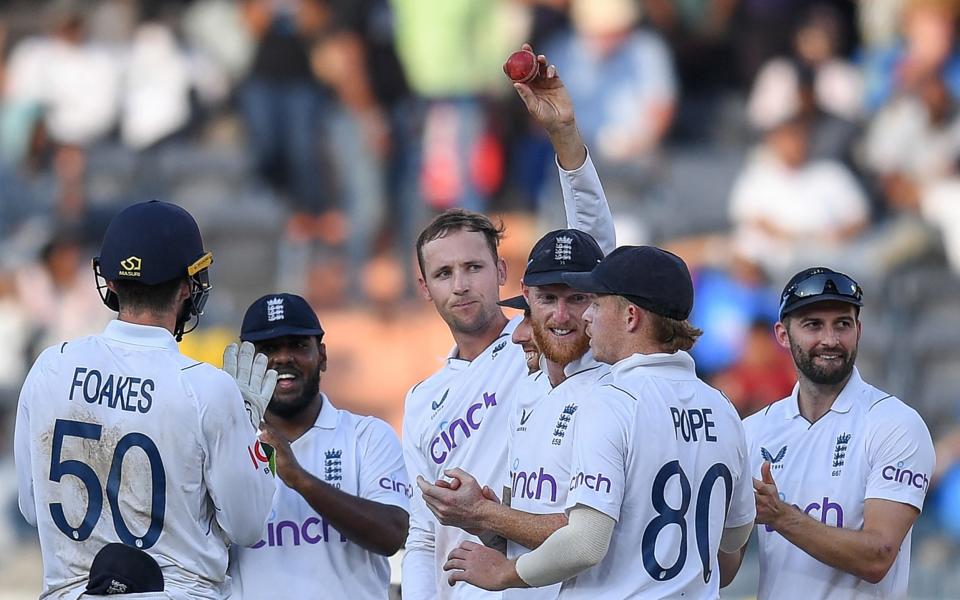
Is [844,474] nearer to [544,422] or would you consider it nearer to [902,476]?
[902,476]

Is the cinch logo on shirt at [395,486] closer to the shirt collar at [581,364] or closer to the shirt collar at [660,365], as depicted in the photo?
the shirt collar at [581,364]

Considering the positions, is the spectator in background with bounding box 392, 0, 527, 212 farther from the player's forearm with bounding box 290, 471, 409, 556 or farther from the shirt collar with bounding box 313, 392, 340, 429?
the player's forearm with bounding box 290, 471, 409, 556

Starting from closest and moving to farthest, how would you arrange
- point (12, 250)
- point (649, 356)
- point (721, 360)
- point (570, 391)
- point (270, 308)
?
point (649, 356), point (570, 391), point (270, 308), point (721, 360), point (12, 250)

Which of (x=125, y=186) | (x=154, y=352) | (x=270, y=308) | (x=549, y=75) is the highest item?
(x=125, y=186)

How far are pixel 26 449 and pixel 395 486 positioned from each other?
158cm

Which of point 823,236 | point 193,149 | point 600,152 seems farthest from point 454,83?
point 823,236

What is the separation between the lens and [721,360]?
38.4 ft

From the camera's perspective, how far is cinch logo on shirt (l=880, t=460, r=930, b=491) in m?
4.86

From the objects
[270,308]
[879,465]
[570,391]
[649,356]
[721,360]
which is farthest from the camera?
[721,360]

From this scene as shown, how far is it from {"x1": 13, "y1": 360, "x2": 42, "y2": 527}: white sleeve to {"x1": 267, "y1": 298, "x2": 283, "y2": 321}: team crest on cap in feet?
4.17

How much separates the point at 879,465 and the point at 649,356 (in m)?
1.24

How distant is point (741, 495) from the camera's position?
14.2 feet

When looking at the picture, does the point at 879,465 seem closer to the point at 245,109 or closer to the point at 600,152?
the point at 600,152

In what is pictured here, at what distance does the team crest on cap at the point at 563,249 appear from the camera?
14.8 feet
